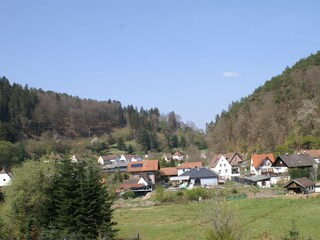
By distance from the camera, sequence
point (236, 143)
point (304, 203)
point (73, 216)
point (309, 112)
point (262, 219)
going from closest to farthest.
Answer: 1. point (73, 216)
2. point (262, 219)
3. point (304, 203)
4. point (309, 112)
5. point (236, 143)

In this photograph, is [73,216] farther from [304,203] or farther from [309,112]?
[309,112]

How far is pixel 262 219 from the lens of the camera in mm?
31719

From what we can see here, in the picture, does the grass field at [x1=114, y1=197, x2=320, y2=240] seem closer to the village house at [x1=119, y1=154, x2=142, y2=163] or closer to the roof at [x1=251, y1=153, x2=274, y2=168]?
the roof at [x1=251, y1=153, x2=274, y2=168]

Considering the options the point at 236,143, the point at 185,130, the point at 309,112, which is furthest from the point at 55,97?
the point at 309,112

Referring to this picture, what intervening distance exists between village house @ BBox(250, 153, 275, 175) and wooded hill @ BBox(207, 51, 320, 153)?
4.25 m

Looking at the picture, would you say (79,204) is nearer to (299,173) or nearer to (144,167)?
(299,173)

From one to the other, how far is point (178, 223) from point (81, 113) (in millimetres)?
113123

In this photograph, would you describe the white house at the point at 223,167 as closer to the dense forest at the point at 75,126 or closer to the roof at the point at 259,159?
the roof at the point at 259,159

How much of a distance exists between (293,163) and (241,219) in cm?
2675

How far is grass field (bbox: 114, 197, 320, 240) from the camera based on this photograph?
91.8 feet

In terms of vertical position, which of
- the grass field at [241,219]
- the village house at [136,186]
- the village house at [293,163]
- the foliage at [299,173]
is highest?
the village house at [293,163]

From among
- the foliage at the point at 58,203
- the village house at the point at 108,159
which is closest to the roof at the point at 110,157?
the village house at the point at 108,159

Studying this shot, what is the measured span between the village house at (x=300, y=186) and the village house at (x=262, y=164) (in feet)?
47.1

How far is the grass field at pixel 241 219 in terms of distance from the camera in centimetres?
2797
